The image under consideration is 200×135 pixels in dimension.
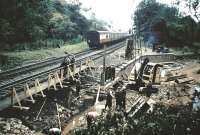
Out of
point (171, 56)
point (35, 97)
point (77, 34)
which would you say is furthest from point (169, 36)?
point (35, 97)

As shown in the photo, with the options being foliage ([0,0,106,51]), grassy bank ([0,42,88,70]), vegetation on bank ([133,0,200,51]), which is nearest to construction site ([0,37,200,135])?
grassy bank ([0,42,88,70])

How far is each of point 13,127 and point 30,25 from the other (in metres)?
22.9

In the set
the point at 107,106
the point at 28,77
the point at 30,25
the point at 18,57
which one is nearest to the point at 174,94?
the point at 107,106

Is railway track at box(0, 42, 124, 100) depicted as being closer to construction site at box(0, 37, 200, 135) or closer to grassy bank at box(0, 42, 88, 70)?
construction site at box(0, 37, 200, 135)

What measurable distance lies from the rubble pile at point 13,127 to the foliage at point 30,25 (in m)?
17.4

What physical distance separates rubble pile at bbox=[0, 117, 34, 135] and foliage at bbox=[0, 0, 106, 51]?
17404mm

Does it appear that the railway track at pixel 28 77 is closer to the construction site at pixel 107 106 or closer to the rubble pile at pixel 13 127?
the construction site at pixel 107 106

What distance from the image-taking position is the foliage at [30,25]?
27.6m

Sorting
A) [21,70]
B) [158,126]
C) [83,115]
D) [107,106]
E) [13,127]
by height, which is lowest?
[83,115]

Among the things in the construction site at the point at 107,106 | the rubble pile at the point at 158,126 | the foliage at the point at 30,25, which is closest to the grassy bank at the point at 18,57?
the foliage at the point at 30,25

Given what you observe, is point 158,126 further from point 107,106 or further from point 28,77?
point 28,77

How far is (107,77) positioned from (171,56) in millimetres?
14513

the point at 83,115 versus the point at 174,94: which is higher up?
the point at 174,94

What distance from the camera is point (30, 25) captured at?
105ft
